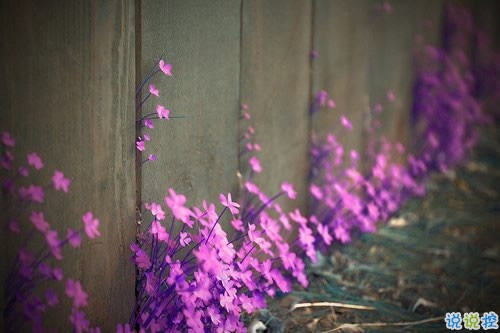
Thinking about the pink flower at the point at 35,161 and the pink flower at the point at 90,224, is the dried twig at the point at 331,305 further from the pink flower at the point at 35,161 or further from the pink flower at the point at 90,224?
the pink flower at the point at 35,161

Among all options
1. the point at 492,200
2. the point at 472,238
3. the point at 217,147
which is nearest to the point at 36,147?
the point at 217,147

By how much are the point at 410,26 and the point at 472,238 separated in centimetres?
148

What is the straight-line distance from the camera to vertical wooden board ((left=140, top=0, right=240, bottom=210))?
7.55 ft

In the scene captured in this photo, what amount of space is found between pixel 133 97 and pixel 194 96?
0.34 metres

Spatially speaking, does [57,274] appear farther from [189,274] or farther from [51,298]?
[189,274]

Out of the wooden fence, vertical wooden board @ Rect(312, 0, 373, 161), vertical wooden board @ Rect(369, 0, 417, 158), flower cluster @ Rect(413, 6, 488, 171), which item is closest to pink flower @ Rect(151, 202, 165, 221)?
the wooden fence

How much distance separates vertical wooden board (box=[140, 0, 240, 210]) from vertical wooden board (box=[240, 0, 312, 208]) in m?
0.11

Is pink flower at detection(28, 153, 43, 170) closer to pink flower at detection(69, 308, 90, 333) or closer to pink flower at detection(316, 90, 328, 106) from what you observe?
pink flower at detection(69, 308, 90, 333)

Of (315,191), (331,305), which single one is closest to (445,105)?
(315,191)

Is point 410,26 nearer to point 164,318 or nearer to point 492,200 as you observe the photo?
point 492,200

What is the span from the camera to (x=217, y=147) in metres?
2.65

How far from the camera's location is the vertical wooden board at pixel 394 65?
4121 millimetres

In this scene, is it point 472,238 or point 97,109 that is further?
point 472,238

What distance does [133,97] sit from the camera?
2.19 metres
